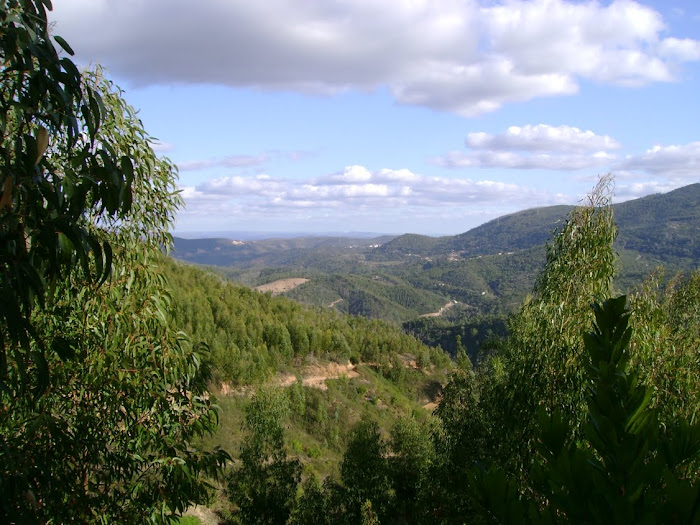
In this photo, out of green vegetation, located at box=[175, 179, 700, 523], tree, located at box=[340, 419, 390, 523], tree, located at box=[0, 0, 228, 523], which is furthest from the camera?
tree, located at box=[340, 419, 390, 523]

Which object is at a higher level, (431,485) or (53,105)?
(53,105)

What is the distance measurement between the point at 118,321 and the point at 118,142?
149 cm

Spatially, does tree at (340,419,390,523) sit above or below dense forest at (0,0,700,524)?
below

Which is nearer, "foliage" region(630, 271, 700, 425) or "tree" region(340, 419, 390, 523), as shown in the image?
"foliage" region(630, 271, 700, 425)

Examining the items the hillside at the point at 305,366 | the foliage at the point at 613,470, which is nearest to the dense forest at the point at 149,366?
the foliage at the point at 613,470

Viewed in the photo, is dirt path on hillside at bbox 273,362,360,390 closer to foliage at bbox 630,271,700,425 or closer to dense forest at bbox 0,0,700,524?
dense forest at bbox 0,0,700,524

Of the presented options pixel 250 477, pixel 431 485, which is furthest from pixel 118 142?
pixel 250 477

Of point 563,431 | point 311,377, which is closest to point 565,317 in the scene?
point 563,431

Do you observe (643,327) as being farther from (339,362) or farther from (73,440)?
(339,362)

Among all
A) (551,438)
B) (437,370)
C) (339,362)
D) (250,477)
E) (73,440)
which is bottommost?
(437,370)

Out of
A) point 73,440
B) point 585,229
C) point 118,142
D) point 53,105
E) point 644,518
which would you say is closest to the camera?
point 644,518

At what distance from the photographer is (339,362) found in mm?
57312

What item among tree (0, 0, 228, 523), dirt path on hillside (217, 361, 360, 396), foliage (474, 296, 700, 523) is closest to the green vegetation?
foliage (474, 296, 700, 523)

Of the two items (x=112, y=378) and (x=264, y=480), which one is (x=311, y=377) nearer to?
(x=264, y=480)
